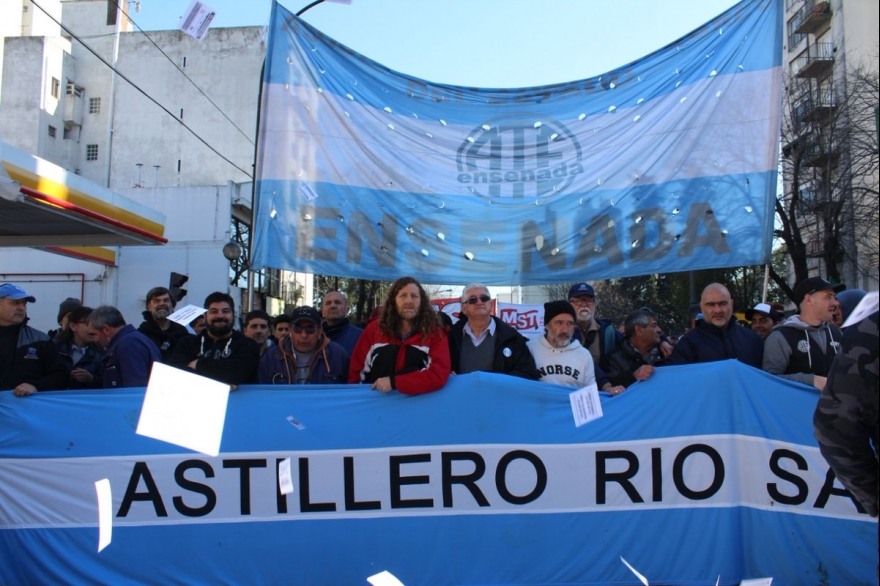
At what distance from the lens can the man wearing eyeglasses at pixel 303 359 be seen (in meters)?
4.81

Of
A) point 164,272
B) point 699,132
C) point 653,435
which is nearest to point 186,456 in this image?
point 653,435

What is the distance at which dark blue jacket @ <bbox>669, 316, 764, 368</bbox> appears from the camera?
15.5ft

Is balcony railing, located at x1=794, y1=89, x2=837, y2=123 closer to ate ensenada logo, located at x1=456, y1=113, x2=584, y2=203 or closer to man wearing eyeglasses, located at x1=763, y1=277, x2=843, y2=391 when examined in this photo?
ate ensenada logo, located at x1=456, y1=113, x2=584, y2=203

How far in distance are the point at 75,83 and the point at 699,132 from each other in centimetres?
4390

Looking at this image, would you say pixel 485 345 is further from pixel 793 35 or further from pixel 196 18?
pixel 793 35

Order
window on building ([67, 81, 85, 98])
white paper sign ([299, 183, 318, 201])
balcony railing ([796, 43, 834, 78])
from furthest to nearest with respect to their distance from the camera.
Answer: window on building ([67, 81, 85, 98]) < balcony railing ([796, 43, 834, 78]) < white paper sign ([299, 183, 318, 201])

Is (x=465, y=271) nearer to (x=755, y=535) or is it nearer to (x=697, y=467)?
(x=697, y=467)

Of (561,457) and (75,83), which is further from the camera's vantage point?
(75,83)

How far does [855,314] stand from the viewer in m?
1.84

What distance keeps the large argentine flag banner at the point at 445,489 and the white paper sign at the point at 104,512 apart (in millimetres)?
25

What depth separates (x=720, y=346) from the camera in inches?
187

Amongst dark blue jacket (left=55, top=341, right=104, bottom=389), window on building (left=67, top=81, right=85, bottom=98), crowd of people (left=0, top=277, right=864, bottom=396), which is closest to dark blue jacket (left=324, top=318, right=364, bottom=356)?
crowd of people (left=0, top=277, right=864, bottom=396)

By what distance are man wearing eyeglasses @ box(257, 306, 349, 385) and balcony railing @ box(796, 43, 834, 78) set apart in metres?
31.0

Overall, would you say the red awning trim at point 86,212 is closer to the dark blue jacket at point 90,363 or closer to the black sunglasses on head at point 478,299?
the dark blue jacket at point 90,363
